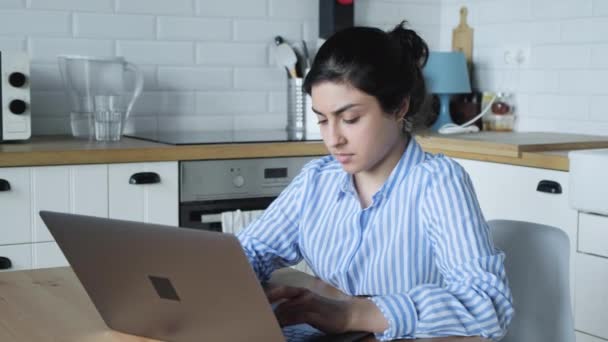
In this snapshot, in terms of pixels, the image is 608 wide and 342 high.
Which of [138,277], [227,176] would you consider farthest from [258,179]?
[138,277]

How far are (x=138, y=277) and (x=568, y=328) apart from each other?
2.73 feet

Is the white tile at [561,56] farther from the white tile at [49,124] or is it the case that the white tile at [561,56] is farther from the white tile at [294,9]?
the white tile at [49,124]

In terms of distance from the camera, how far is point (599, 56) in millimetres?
3113

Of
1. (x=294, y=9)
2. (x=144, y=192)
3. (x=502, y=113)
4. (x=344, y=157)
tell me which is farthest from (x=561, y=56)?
(x=344, y=157)

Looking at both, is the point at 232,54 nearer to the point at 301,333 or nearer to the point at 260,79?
the point at 260,79

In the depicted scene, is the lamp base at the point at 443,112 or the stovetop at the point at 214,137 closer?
the stovetop at the point at 214,137

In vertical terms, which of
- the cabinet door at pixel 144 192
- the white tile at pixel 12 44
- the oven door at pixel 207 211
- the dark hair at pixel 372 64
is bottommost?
the oven door at pixel 207 211

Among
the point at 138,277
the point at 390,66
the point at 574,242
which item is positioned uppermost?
the point at 390,66

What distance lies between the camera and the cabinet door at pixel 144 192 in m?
2.72

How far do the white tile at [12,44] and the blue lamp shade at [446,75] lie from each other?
154 centimetres

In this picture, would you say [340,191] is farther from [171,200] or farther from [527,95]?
[527,95]

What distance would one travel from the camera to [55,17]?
10.3 feet

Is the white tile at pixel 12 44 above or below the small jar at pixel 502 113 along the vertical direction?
above

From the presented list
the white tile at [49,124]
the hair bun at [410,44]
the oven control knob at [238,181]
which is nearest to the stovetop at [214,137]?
the oven control knob at [238,181]
